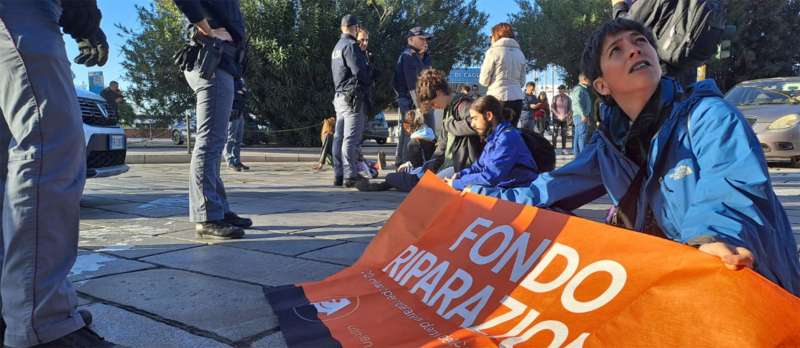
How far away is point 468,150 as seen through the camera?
4.19 m

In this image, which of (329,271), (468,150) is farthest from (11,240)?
(468,150)

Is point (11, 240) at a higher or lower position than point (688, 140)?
lower

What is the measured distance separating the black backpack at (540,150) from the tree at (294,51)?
11.6 metres

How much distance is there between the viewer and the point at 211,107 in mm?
3301

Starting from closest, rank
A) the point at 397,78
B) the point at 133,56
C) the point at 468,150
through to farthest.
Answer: the point at 468,150
the point at 397,78
the point at 133,56

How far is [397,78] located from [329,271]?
4576 mm

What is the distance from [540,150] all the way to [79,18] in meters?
2.64

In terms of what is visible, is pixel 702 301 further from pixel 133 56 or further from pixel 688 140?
pixel 133 56

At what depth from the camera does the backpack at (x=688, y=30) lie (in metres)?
3.24

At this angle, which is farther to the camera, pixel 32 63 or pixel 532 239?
pixel 532 239

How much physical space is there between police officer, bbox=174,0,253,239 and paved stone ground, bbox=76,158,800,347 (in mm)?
174

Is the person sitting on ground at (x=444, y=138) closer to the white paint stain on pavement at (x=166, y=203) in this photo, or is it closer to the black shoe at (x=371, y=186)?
the black shoe at (x=371, y=186)

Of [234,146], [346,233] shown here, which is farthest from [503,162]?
[234,146]

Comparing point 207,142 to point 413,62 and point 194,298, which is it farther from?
point 413,62
